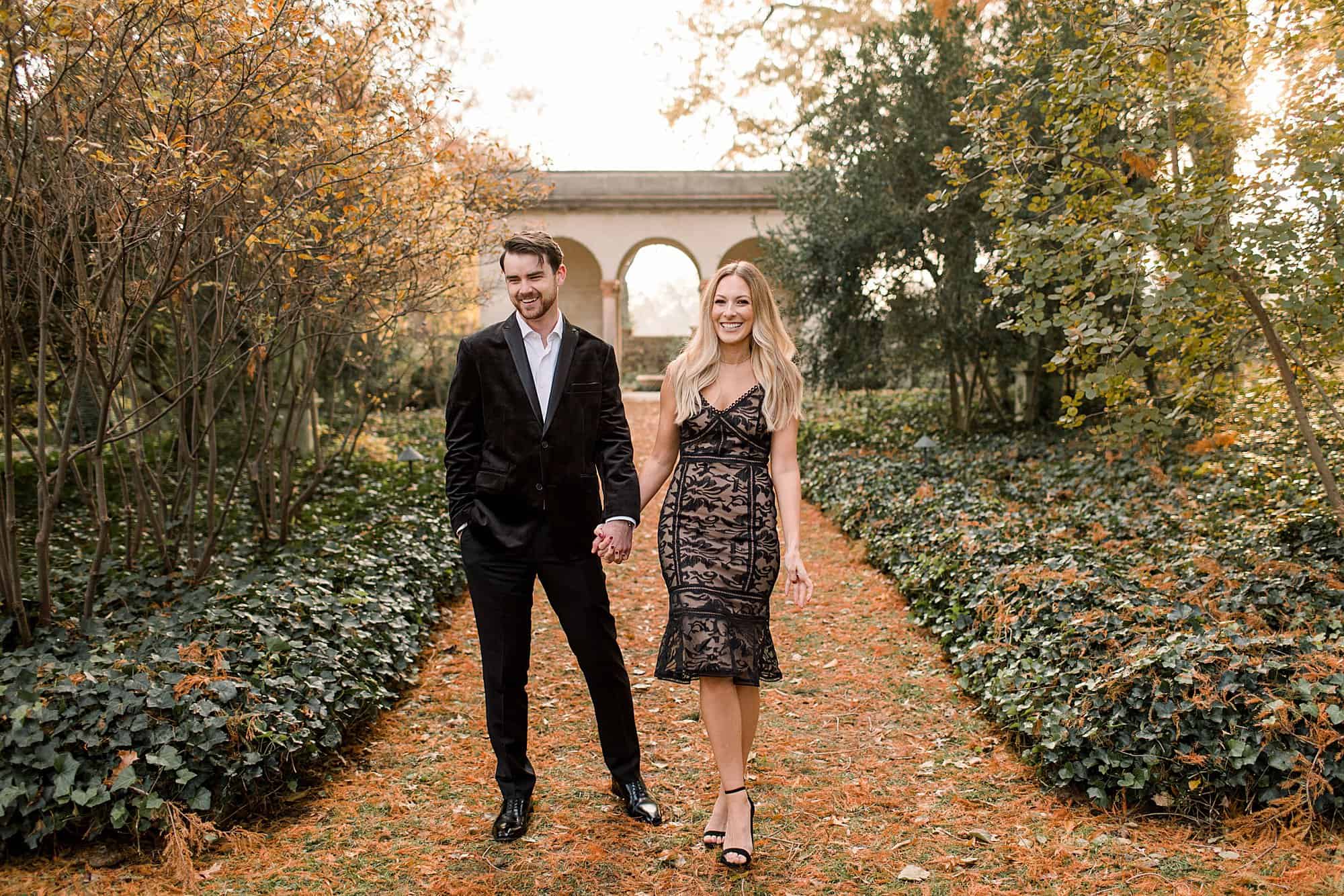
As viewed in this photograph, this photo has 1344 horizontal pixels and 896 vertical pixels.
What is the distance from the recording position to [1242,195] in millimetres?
4160

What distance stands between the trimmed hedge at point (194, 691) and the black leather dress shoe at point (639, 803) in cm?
120

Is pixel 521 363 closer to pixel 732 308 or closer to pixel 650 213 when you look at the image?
pixel 732 308

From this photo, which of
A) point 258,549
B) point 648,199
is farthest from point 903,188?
point 648,199

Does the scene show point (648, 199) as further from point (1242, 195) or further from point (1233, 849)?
point (1233, 849)

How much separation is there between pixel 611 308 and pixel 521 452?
17.3m

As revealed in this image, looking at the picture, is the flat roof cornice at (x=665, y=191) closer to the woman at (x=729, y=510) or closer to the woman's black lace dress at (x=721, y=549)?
the woman at (x=729, y=510)

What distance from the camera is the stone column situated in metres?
19.7

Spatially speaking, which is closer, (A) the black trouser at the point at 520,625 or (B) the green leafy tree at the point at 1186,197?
(A) the black trouser at the point at 520,625

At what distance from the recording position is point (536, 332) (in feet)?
10.5

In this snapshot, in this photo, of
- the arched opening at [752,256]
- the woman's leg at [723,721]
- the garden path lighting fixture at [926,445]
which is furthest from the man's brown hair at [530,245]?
the arched opening at [752,256]

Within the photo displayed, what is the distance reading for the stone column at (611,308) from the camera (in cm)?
1972

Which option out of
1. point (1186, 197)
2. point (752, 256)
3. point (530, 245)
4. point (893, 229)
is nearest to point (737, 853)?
point (530, 245)

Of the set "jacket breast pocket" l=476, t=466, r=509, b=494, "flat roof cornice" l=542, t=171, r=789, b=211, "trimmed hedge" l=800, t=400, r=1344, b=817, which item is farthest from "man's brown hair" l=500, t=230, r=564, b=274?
"flat roof cornice" l=542, t=171, r=789, b=211

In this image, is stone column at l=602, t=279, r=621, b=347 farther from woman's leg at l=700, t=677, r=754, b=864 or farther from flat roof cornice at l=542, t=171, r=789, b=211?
woman's leg at l=700, t=677, r=754, b=864
